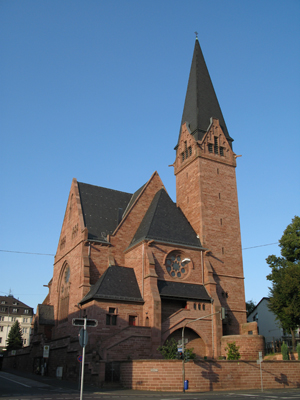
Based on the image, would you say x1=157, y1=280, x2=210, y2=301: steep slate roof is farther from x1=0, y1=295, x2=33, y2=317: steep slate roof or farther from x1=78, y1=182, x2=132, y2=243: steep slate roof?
x1=0, y1=295, x2=33, y2=317: steep slate roof

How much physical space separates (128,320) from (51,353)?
7.60m

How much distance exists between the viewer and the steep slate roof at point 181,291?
101 feet

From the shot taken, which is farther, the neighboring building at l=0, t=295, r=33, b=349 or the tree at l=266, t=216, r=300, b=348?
the neighboring building at l=0, t=295, r=33, b=349

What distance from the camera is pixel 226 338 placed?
99.3ft

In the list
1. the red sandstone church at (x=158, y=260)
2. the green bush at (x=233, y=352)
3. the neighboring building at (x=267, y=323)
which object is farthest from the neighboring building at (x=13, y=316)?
the green bush at (x=233, y=352)

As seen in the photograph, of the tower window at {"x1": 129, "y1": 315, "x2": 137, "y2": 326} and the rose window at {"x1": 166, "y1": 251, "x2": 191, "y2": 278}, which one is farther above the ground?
the rose window at {"x1": 166, "y1": 251, "x2": 191, "y2": 278}

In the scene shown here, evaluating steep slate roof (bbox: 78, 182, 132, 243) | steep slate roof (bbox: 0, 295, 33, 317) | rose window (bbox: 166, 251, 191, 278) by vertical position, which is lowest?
rose window (bbox: 166, 251, 191, 278)

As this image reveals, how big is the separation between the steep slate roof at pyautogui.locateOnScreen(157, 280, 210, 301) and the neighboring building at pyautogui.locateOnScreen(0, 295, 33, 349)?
211 ft

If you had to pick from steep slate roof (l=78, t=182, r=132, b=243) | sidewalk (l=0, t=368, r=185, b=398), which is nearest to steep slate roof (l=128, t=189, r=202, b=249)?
steep slate roof (l=78, t=182, r=132, b=243)

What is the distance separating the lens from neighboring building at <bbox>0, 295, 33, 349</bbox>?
84.4 metres

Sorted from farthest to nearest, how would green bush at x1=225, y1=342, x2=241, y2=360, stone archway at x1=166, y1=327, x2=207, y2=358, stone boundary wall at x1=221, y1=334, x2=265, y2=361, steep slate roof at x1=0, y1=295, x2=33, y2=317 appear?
steep slate roof at x1=0, y1=295, x2=33, y2=317
stone archway at x1=166, y1=327, x2=207, y2=358
stone boundary wall at x1=221, y1=334, x2=265, y2=361
green bush at x1=225, y1=342, x2=241, y2=360

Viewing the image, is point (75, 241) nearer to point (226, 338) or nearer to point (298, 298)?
point (226, 338)

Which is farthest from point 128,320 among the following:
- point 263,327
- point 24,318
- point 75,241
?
point 24,318

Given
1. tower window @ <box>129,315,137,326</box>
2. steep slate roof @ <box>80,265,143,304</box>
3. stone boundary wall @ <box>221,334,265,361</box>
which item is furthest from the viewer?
tower window @ <box>129,315,137,326</box>
